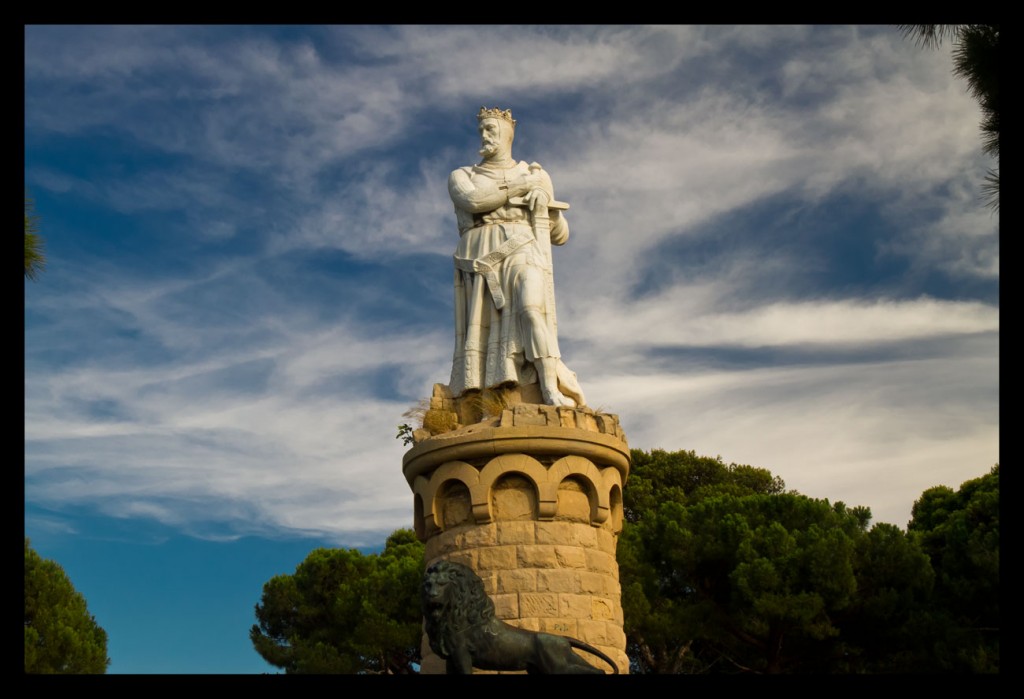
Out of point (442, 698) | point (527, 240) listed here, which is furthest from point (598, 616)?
point (442, 698)

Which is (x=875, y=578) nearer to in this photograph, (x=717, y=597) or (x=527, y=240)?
(x=717, y=597)

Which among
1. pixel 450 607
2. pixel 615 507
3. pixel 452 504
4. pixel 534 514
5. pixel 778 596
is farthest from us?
pixel 778 596

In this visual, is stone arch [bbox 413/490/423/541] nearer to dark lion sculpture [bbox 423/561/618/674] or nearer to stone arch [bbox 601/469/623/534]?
stone arch [bbox 601/469/623/534]

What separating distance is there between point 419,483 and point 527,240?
9.18ft

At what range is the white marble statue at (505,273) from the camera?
1288 cm

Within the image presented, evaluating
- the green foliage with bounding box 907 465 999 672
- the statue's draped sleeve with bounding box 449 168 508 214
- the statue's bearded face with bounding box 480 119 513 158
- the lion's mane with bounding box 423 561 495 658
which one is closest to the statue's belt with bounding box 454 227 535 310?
the statue's draped sleeve with bounding box 449 168 508 214

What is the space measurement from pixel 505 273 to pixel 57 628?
13013mm

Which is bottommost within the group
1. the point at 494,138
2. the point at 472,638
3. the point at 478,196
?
the point at 472,638

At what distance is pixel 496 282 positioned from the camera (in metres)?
13.2

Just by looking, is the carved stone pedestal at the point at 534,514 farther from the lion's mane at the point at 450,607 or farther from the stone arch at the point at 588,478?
the lion's mane at the point at 450,607

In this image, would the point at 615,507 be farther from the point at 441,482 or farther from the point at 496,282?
the point at 496,282

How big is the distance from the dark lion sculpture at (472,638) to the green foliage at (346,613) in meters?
15.8

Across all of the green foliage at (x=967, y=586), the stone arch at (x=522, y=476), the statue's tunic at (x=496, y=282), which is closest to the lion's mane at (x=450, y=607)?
the stone arch at (x=522, y=476)

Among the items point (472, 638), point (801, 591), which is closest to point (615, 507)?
point (472, 638)
